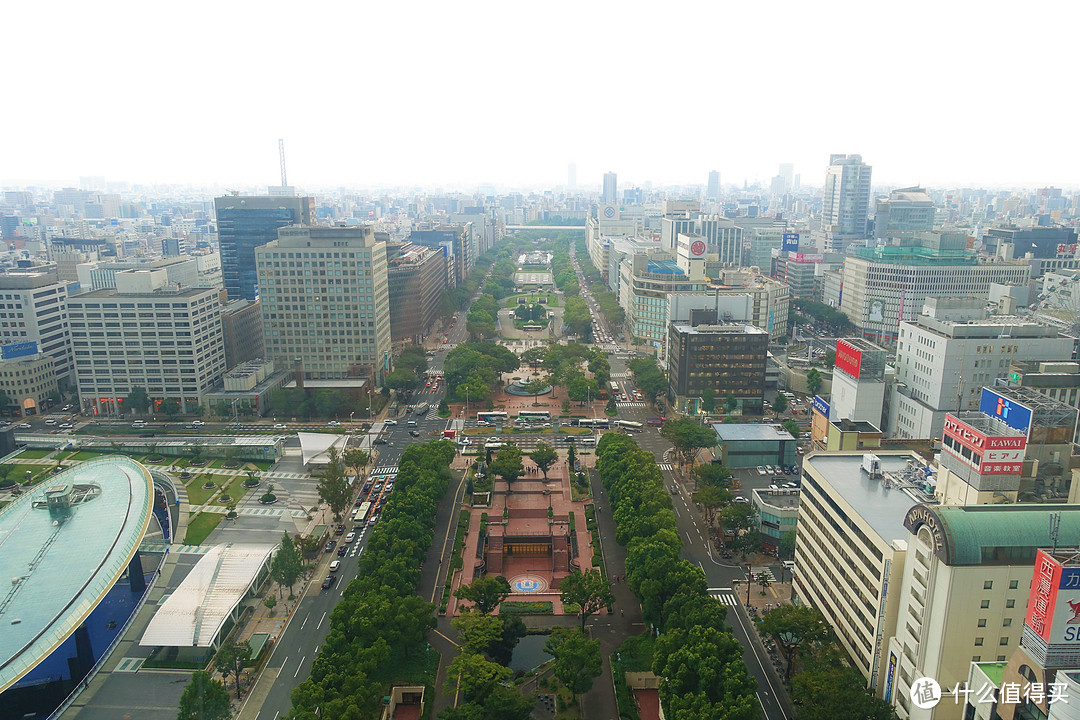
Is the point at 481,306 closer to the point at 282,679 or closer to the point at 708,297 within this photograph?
the point at 708,297

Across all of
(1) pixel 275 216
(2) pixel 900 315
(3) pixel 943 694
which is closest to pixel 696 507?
(3) pixel 943 694

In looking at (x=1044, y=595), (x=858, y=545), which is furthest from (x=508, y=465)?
(x=1044, y=595)

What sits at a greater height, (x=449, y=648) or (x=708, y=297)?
(x=708, y=297)

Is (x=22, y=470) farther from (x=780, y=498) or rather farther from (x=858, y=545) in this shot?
(x=858, y=545)

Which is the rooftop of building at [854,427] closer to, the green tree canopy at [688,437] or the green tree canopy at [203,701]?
the green tree canopy at [688,437]

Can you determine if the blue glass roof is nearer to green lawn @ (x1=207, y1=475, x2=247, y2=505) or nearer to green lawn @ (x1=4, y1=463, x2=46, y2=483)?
green lawn @ (x1=207, y1=475, x2=247, y2=505)

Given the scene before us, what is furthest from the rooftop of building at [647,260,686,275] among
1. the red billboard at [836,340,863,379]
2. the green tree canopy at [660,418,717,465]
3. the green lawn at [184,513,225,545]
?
the green lawn at [184,513,225,545]
